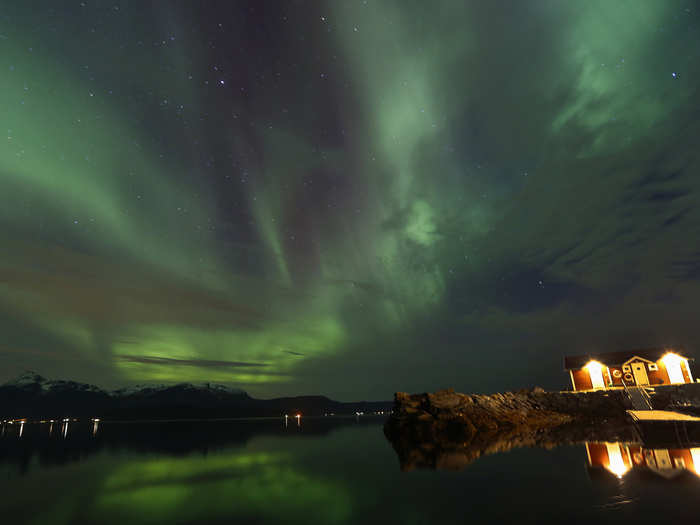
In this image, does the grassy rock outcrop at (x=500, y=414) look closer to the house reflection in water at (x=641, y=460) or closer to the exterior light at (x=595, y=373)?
the exterior light at (x=595, y=373)

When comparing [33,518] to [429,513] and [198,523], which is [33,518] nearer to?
[198,523]

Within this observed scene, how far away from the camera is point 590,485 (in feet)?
44.1

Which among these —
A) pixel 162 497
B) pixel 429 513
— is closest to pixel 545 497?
pixel 429 513

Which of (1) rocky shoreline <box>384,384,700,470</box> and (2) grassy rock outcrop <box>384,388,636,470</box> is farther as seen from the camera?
(1) rocky shoreline <box>384,384,700,470</box>

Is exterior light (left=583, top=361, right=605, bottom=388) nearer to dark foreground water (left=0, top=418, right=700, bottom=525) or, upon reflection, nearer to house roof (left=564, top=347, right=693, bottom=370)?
house roof (left=564, top=347, right=693, bottom=370)

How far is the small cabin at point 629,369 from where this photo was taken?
54.1 metres

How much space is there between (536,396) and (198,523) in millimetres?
56127

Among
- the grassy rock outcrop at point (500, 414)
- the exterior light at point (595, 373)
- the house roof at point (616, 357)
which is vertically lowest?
the grassy rock outcrop at point (500, 414)

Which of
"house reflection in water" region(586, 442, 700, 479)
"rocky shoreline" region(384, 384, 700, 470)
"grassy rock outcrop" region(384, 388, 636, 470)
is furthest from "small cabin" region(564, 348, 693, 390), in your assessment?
"house reflection in water" region(586, 442, 700, 479)

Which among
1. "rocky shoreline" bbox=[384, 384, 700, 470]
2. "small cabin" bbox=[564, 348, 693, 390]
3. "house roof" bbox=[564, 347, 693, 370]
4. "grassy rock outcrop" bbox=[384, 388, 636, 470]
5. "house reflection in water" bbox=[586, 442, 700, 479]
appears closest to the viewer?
"house reflection in water" bbox=[586, 442, 700, 479]

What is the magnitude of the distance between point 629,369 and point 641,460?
168ft

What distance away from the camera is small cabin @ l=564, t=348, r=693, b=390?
54062 mm

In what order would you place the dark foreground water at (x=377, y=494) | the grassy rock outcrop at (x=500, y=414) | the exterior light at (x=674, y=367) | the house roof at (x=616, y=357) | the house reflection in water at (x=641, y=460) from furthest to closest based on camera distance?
the house roof at (x=616, y=357)
the exterior light at (x=674, y=367)
the grassy rock outcrop at (x=500, y=414)
the house reflection in water at (x=641, y=460)
the dark foreground water at (x=377, y=494)

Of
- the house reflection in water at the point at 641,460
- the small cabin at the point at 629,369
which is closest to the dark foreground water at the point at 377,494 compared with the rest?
the house reflection in water at the point at 641,460
